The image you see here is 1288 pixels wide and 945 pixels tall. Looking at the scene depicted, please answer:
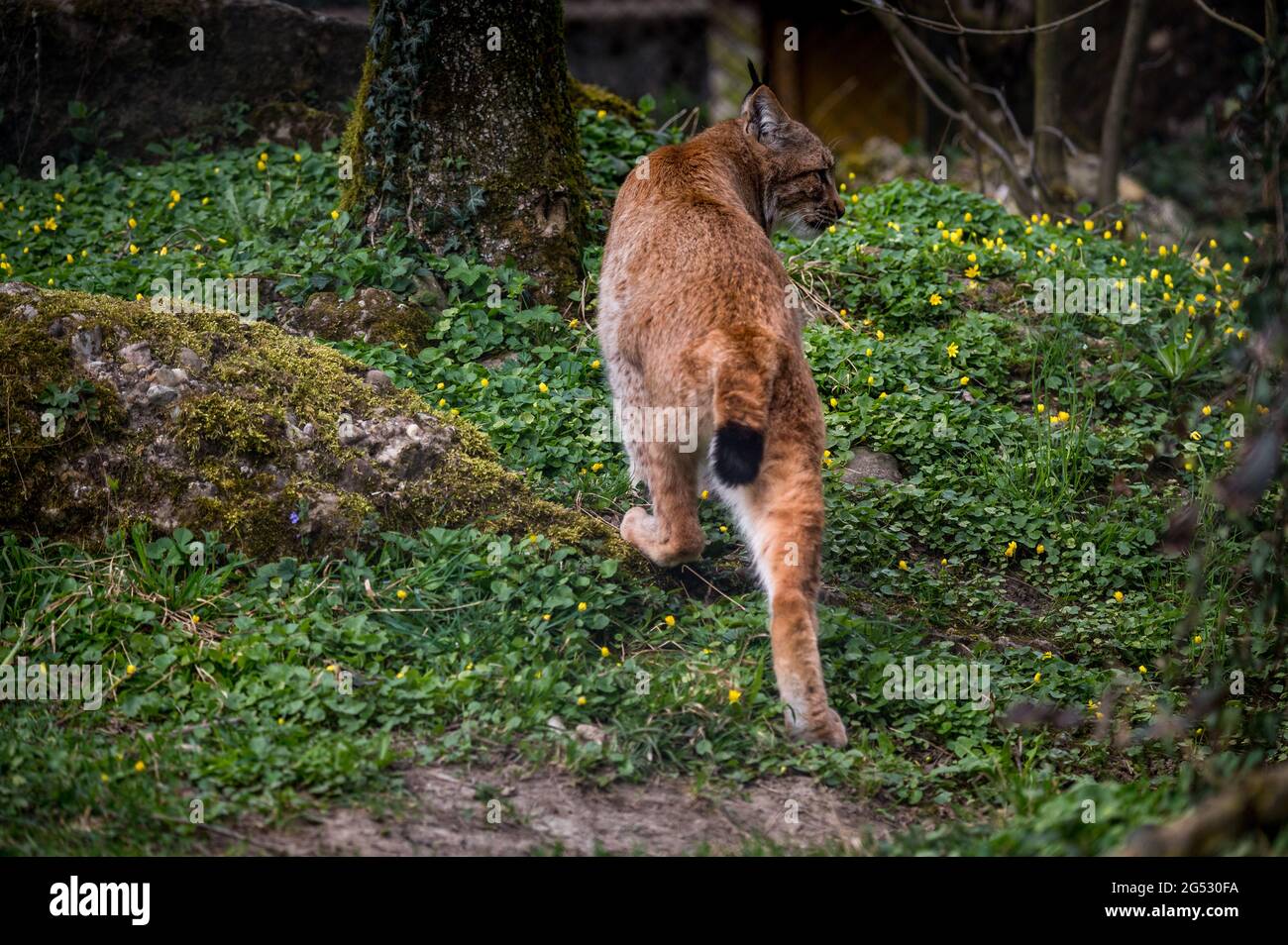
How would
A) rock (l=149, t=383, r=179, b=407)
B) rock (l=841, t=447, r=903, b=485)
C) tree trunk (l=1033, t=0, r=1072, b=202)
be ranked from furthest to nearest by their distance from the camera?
tree trunk (l=1033, t=0, r=1072, b=202) < rock (l=841, t=447, r=903, b=485) < rock (l=149, t=383, r=179, b=407)

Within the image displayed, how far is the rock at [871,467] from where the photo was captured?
241 inches

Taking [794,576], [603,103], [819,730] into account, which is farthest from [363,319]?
[819,730]

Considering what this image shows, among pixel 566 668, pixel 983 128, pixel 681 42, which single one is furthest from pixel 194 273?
pixel 681 42

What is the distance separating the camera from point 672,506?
16.1 ft

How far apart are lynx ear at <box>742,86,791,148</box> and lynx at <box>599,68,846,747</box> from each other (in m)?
0.31

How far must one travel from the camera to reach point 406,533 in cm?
502

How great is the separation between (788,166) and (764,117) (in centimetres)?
25

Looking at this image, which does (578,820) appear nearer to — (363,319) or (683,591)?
(683,591)

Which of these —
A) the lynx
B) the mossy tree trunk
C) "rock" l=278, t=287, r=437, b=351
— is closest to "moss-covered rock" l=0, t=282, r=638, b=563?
the lynx

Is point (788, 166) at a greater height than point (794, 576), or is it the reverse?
point (788, 166)

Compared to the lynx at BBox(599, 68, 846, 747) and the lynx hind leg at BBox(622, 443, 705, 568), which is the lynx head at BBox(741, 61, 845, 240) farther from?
the lynx hind leg at BBox(622, 443, 705, 568)

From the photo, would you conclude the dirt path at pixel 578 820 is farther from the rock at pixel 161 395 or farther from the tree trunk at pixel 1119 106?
the tree trunk at pixel 1119 106

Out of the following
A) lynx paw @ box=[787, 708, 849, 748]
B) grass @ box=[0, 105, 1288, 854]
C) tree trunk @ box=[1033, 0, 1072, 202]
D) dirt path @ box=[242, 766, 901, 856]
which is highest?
tree trunk @ box=[1033, 0, 1072, 202]

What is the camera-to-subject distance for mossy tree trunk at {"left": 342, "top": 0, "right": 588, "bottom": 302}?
6.50 meters
